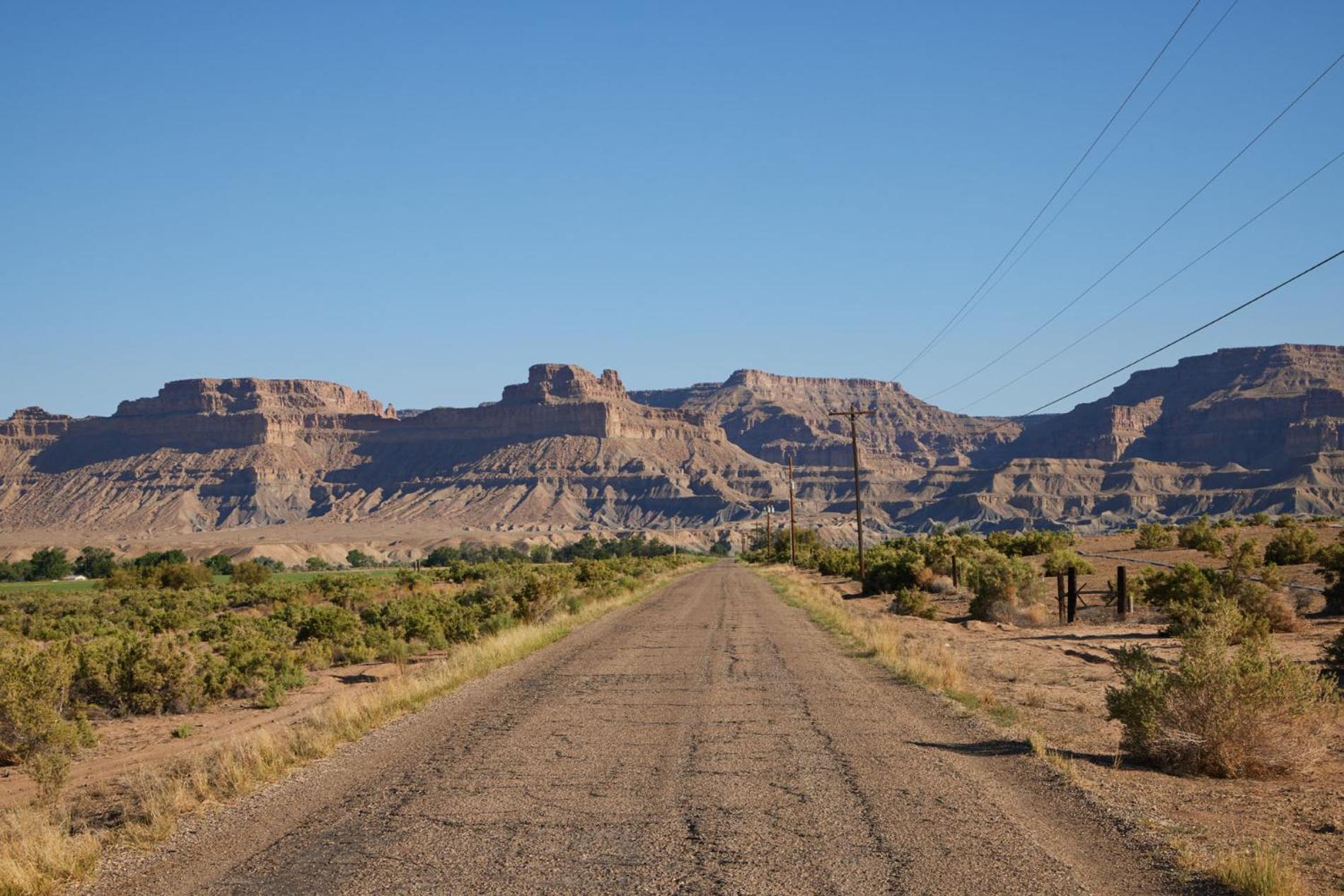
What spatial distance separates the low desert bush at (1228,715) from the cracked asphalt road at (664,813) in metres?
1.31

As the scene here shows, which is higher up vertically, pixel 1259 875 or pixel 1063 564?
pixel 1259 875

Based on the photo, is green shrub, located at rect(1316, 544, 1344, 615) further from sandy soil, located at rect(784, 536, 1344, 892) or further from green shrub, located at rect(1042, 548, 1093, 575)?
green shrub, located at rect(1042, 548, 1093, 575)

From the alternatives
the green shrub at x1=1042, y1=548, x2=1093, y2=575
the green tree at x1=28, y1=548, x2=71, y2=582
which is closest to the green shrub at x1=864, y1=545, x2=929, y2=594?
the green shrub at x1=1042, y1=548, x2=1093, y2=575

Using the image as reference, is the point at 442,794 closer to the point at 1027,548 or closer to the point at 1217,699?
the point at 1217,699

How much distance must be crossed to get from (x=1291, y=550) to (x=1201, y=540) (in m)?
9.25

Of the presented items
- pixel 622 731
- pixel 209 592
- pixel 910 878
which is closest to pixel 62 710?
pixel 622 731

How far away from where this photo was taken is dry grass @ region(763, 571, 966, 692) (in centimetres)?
1722

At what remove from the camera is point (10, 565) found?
9525 cm

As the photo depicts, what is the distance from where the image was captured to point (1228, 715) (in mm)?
10383

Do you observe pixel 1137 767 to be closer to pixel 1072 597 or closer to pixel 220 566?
pixel 1072 597

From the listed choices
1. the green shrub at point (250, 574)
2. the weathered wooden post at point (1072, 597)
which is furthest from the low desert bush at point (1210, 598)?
the green shrub at point (250, 574)

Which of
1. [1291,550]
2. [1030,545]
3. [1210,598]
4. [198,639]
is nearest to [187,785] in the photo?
[198,639]

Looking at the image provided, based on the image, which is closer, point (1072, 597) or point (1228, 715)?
point (1228, 715)

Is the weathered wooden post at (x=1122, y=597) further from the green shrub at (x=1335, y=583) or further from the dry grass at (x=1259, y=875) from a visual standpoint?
the dry grass at (x=1259, y=875)
